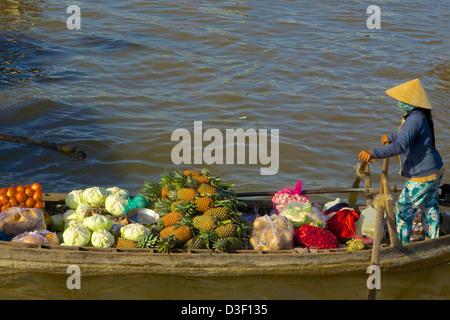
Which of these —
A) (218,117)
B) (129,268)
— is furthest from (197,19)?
(129,268)

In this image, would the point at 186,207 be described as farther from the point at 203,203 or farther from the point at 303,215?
the point at 303,215

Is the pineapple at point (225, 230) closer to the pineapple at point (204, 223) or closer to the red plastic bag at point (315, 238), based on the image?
the pineapple at point (204, 223)

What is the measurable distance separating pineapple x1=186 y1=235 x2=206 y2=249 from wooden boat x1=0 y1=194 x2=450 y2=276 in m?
0.08

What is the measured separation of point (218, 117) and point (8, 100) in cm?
385

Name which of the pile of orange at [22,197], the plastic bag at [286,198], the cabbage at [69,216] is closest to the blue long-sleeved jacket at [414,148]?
the plastic bag at [286,198]

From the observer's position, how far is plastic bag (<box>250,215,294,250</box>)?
16.7 feet

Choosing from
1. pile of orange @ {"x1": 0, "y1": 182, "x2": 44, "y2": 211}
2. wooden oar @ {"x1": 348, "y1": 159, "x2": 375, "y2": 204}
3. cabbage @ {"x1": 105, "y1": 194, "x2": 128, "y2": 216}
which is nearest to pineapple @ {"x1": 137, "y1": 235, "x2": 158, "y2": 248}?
cabbage @ {"x1": 105, "y1": 194, "x2": 128, "y2": 216}

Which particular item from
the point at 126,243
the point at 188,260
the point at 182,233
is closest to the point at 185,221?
the point at 182,233

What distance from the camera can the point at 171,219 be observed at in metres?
5.11

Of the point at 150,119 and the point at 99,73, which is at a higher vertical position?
the point at 99,73

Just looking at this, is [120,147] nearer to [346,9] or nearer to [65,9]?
[65,9]

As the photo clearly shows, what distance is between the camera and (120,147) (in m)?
8.57

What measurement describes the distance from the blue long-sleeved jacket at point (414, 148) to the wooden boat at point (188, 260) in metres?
0.77

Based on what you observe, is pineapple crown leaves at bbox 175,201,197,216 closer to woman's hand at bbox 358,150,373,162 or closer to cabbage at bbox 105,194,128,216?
cabbage at bbox 105,194,128,216
